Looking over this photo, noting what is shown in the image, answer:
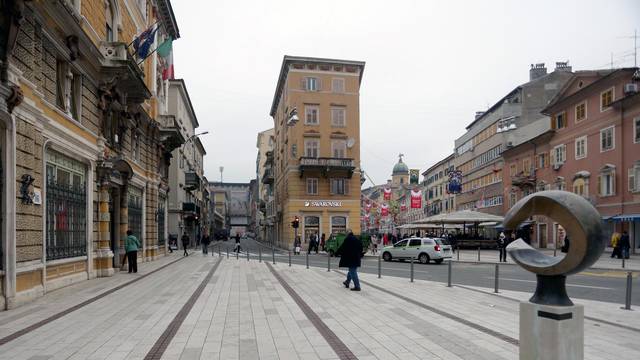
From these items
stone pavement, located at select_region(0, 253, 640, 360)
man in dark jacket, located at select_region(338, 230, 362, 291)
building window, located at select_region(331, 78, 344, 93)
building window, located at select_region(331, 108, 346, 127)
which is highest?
building window, located at select_region(331, 78, 344, 93)

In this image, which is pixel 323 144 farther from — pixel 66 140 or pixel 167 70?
pixel 66 140

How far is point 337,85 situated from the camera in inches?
1943

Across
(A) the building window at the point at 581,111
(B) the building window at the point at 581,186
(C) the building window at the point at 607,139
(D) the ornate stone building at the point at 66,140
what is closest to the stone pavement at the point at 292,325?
(D) the ornate stone building at the point at 66,140

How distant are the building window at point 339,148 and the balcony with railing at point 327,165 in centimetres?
132

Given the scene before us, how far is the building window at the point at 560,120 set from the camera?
4194 centimetres

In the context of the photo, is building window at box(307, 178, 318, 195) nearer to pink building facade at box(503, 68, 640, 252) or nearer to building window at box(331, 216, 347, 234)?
building window at box(331, 216, 347, 234)

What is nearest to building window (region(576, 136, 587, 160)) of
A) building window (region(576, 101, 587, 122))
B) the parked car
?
building window (region(576, 101, 587, 122))

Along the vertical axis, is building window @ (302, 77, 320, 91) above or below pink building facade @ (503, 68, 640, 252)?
above

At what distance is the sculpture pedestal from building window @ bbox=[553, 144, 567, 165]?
4055cm

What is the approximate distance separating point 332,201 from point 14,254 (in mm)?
38157

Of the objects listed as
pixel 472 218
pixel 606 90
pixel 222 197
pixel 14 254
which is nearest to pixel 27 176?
pixel 14 254

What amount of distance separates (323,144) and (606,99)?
23702mm

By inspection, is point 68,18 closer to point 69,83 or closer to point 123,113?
point 69,83

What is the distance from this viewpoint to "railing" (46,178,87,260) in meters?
13.7
